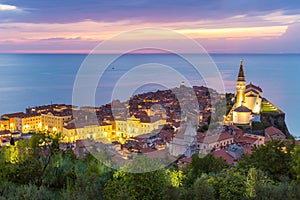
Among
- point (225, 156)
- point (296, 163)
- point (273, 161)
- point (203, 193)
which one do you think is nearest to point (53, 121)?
point (225, 156)

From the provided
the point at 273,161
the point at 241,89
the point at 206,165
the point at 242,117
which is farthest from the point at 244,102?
the point at 273,161

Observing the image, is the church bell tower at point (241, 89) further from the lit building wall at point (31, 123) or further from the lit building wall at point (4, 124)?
the lit building wall at point (4, 124)

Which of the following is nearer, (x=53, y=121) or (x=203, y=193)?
(x=203, y=193)

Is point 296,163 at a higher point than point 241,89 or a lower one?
lower

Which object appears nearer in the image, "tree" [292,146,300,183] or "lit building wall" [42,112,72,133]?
"tree" [292,146,300,183]

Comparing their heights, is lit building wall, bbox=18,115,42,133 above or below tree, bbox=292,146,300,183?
below

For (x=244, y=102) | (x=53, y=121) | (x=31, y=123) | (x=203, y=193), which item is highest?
(x=244, y=102)

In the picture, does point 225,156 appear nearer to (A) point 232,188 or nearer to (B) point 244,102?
(A) point 232,188

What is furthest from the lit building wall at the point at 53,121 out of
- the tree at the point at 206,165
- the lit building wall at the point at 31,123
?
the tree at the point at 206,165

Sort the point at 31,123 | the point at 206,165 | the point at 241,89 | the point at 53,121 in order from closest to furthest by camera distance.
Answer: the point at 206,165 → the point at 241,89 → the point at 53,121 → the point at 31,123

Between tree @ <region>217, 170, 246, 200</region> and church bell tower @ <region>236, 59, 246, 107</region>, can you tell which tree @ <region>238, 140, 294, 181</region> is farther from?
church bell tower @ <region>236, 59, 246, 107</region>

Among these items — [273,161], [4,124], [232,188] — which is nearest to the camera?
[232,188]

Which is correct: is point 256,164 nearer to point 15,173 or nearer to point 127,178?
point 127,178

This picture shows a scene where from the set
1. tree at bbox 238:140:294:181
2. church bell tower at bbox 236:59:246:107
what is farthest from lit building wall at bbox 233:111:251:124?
tree at bbox 238:140:294:181
